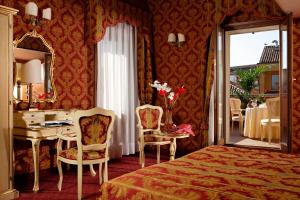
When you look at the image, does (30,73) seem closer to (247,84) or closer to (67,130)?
(67,130)

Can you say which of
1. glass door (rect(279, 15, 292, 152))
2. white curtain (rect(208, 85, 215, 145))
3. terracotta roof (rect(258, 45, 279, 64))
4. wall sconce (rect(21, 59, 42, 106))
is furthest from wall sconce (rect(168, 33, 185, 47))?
terracotta roof (rect(258, 45, 279, 64))

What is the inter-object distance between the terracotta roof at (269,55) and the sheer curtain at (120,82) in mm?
7926

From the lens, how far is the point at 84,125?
2.89 metres

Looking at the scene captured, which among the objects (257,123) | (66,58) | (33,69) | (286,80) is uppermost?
(66,58)

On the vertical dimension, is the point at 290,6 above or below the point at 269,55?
below

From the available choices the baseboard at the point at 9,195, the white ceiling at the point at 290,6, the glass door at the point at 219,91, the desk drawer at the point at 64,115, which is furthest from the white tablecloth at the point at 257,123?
the baseboard at the point at 9,195

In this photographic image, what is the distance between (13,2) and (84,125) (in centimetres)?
177

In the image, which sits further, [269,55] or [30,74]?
[269,55]

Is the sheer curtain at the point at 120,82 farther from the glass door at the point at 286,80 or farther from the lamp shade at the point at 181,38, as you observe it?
the glass door at the point at 286,80

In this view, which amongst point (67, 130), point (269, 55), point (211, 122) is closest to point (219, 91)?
point (211, 122)

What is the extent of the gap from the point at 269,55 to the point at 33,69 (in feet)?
33.3

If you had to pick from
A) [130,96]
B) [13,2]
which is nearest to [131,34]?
[130,96]

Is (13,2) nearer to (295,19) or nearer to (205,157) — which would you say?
(205,157)

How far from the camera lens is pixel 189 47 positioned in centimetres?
507
